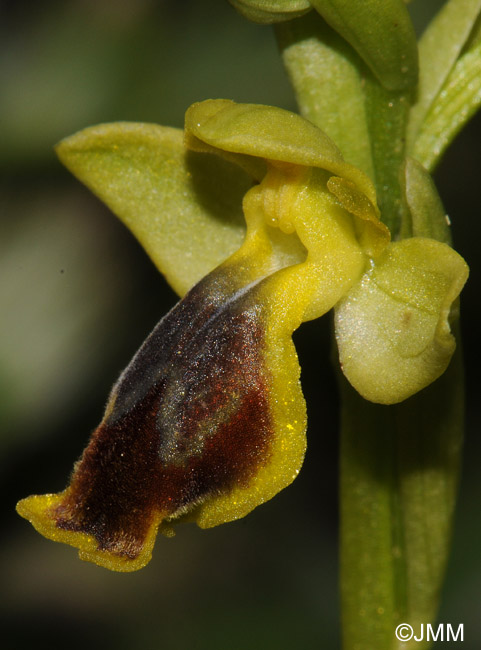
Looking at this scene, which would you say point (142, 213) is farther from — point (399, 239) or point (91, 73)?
point (91, 73)

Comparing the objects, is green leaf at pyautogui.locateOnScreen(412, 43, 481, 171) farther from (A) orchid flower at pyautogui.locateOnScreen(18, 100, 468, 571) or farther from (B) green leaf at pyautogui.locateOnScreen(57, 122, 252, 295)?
(B) green leaf at pyautogui.locateOnScreen(57, 122, 252, 295)

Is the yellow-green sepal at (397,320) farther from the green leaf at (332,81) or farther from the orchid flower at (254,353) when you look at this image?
the green leaf at (332,81)

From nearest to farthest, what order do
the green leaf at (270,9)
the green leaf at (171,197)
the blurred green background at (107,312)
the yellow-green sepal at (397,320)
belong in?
the yellow-green sepal at (397,320)
the green leaf at (270,9)
the green leaf at (171,197)
the blurred green background at (107,312)

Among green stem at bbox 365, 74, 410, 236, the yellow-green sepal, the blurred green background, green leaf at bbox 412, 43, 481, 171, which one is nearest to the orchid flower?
the yellow-green sepal

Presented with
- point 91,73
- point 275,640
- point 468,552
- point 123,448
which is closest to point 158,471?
point 123,448

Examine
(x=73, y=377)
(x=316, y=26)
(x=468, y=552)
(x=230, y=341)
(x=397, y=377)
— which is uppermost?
(x=316, y=26)

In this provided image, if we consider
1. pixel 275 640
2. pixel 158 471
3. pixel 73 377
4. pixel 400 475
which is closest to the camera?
pixel 158 471

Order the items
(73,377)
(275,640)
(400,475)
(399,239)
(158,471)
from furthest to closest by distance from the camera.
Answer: (73,377), (275,640), (400,475), (399,239), (158,471)

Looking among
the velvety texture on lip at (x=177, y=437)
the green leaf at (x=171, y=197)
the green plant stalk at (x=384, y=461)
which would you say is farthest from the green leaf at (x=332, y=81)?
the velvety texture on lip at (x=177, y=437)
